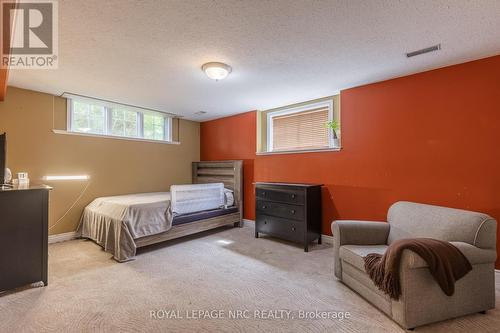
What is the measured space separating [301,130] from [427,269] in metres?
2.77

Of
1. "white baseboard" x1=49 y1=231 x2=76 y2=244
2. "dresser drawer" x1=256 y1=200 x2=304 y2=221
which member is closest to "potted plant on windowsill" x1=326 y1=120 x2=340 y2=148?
"dresser drawer" x1=256 y1=200 x2=304 y2=221

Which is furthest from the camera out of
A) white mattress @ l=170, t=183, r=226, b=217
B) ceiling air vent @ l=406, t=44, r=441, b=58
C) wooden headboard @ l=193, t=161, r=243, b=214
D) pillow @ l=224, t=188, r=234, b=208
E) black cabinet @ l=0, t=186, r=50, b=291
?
wooden headboard @ l=193, t=161, r=243, b=214

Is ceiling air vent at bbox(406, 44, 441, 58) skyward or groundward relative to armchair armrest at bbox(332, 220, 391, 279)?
skyward

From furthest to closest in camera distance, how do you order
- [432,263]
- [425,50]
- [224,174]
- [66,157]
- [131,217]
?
[224,174] → [66,157] → [131,217] → [425,50] → [432,263]

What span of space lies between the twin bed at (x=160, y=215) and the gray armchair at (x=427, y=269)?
2232 millimetres

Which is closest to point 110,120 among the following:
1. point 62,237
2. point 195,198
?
point 62,237

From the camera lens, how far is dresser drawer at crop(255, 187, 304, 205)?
10.9 ft

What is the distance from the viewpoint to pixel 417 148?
2801 mm

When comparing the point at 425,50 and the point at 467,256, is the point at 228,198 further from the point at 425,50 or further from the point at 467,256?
the point at 425,50

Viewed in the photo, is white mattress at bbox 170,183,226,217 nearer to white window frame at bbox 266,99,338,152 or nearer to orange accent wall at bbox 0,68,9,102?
white window frame at bbox 266,99,338,152

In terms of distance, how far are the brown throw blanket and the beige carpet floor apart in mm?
296

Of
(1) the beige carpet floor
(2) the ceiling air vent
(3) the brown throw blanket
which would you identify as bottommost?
(1) the beige carpet floor

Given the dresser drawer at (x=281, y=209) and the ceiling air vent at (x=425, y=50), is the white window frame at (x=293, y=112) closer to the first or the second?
the dresser drawer at (x=281, y=209)

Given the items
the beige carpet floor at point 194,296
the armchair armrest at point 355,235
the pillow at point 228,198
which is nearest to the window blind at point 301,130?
the pillow at point 228,198
